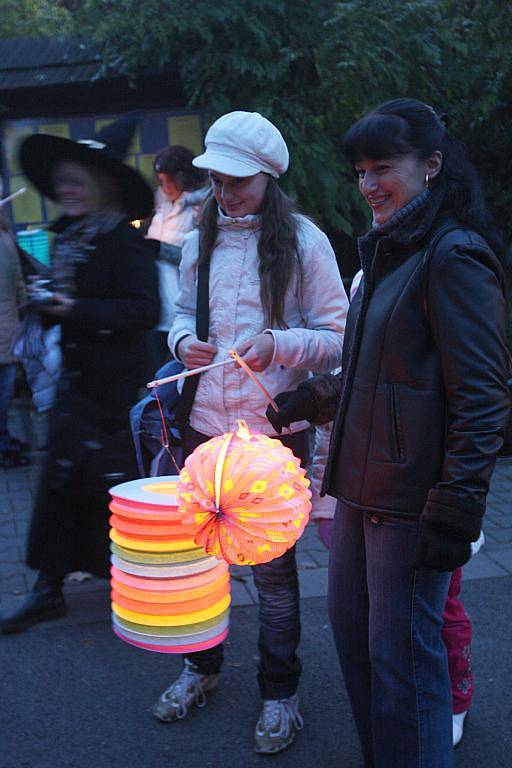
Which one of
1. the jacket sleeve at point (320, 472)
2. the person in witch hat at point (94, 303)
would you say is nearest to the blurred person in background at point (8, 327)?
the person in witch hat at point (94, 303)

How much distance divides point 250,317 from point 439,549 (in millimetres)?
1125

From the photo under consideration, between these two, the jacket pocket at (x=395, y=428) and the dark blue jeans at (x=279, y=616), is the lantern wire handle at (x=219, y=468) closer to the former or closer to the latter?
the jacket pocket at (x=395, y=428)

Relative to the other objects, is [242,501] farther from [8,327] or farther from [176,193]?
[8,327]

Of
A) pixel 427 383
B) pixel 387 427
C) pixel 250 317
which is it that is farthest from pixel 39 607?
pixel 427 383

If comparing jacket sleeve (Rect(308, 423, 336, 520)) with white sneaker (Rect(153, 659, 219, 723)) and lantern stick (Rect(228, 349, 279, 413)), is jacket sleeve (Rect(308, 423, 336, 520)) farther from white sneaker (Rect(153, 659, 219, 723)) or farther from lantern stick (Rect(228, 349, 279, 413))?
white sneaker (Rect(153, 659, 219, 723))

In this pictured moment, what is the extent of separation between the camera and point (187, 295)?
9.86 feet

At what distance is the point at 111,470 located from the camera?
354 cm

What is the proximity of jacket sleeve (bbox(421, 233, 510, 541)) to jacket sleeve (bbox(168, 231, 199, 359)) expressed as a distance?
1.15m

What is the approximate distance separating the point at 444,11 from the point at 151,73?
2366mm

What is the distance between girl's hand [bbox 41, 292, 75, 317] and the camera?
3189mm

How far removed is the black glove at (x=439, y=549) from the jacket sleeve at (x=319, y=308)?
2.92 ft

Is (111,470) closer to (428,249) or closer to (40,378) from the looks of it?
(40,378)

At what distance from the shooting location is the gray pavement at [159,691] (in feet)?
9.52

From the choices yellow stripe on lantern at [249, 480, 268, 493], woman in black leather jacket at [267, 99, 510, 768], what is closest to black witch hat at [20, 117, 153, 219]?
woman in black leather jacket at [267, 99, 510, 768]
